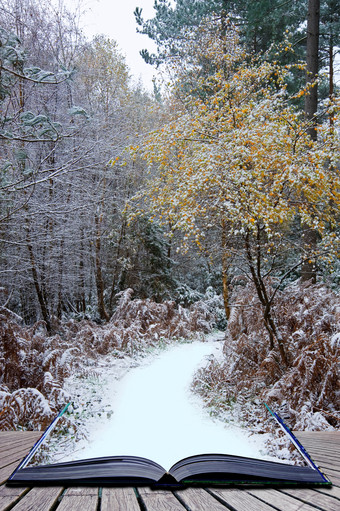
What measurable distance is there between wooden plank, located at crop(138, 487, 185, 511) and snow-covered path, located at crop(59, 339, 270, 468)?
1.89 m

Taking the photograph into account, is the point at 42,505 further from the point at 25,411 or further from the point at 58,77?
the point at 58,77

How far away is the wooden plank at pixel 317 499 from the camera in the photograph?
1.05m

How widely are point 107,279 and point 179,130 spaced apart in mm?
8427

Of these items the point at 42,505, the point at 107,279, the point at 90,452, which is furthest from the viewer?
the point at 107,279

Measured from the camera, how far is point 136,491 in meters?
1.11

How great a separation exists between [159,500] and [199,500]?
0.13 metres

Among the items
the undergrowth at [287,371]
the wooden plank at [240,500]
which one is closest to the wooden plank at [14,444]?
the wooden plank at [240,500]

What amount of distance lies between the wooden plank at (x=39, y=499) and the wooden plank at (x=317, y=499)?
0.77m

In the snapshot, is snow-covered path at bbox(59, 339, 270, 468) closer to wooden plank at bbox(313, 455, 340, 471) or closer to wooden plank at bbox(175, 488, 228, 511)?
Answer: wooden plank at bbox(313, 455, 340, 471)

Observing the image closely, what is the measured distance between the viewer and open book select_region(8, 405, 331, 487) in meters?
1.14

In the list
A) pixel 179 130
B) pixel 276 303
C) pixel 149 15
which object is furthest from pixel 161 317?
pixel 149 15

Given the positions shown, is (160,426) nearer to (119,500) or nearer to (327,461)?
(327,461)

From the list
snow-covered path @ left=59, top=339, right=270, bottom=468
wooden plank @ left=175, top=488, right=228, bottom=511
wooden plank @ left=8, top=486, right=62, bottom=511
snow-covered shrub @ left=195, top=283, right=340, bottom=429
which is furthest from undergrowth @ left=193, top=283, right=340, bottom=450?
wooden plank @ left=8, top=486, right=62, bottom=511

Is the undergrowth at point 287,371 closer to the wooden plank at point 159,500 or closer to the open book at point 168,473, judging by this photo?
the open book at point 168,473
